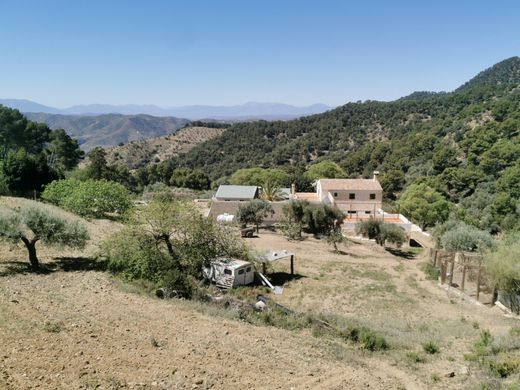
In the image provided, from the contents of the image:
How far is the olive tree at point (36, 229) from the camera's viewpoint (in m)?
17.0

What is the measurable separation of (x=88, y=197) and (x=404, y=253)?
23.7 meters

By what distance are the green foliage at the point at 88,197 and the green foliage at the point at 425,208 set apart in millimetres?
28230

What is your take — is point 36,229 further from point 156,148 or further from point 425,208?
point 156,148

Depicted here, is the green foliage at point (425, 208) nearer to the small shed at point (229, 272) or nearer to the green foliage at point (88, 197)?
the green foliage at point (88, 197)

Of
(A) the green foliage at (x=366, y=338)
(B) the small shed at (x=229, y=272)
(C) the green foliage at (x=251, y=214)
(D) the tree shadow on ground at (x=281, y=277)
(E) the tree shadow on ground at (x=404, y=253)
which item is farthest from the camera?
(C) the green foliage at (x=251, y=214)

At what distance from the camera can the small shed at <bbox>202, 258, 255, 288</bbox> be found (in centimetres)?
1989

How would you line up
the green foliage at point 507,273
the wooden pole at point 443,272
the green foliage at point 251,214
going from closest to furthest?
the green foliage at point 507,273 → the wooden pole at point 443,272 → the green foliage at point 251,214

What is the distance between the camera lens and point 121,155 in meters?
120

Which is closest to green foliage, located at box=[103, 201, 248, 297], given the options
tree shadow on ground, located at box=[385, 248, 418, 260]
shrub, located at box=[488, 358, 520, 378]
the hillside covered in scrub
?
shrub, located at box=[488, 358, 520, 378]

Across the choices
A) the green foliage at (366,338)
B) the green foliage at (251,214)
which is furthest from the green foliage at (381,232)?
the green foliage at (366,338)

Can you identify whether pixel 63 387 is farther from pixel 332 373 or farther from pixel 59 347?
pixel 332 373

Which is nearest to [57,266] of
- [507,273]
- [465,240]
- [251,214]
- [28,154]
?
[507,273]

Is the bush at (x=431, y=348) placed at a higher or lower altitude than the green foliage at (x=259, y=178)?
higher

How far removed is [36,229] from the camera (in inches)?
690
